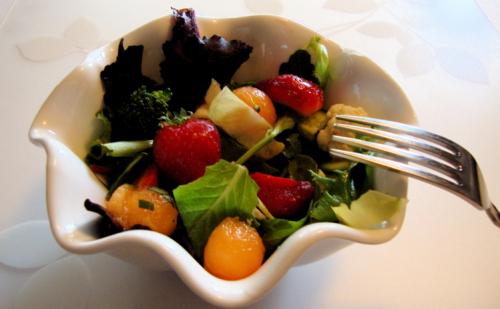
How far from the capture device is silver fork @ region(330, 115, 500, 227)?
1.82 ft

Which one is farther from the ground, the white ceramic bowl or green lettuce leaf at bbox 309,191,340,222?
the white ceramic bowl

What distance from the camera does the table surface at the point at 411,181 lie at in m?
0.68

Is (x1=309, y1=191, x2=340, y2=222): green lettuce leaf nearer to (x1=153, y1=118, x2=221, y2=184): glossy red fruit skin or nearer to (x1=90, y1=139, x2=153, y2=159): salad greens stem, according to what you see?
(x1=153, y1=118, x2=221, y2=184): glossy red fruit skin

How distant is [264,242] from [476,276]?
37 cm

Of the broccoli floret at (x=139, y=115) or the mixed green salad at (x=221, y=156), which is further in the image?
the broccoli floret at (x=139, y=115)

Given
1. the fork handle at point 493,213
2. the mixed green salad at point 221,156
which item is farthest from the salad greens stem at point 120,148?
the fork handle at point 493,213

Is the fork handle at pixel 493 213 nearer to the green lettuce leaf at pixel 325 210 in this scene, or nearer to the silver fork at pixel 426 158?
the silver fork at pixel 426 158

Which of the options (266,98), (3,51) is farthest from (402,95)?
(3,51)

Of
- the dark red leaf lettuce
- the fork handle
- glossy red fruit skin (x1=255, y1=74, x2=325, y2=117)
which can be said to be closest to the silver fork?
the fork handle

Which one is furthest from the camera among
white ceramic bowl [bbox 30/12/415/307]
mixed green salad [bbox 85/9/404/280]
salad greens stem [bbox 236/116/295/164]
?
salad greens stem [bbox 236/116/295/164]

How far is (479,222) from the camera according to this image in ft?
2.64

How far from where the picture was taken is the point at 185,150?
26.8 inches

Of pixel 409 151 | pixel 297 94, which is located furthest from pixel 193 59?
pixel 409 151

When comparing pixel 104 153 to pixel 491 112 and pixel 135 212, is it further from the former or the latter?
pixel 491 112
